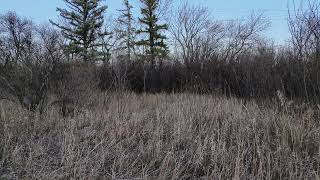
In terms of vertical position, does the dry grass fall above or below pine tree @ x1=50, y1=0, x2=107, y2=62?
below

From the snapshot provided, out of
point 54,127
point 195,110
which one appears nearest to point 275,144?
point 195,110

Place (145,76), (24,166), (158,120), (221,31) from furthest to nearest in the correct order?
(221,31) < (145,76) < (158,120) < (24,166)

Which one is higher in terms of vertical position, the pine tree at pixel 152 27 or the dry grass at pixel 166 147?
the pine tree at pixel 152 27

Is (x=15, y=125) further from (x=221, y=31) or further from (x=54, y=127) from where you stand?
(x=221, y=31)

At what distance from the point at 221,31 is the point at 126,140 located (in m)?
33.8

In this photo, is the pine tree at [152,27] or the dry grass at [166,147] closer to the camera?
the dry grass at [166,147]

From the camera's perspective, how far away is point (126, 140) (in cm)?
554

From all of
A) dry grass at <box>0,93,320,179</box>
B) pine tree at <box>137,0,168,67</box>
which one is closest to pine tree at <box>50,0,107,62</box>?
pine tree at <box>137,0,168,67</box>

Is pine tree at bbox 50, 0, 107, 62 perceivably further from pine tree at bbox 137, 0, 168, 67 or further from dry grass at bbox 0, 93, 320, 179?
dry grass at bbox 0, 93, 320, 179

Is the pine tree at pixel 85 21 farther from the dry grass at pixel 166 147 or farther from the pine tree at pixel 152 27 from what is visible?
the dry grass at pixel 166 147

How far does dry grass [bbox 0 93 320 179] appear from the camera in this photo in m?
4.28

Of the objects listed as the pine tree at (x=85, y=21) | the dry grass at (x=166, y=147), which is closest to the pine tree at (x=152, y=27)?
the pine tree at (x=85, y=21)

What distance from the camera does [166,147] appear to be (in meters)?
5.15

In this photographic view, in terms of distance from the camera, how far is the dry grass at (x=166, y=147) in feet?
14.0
